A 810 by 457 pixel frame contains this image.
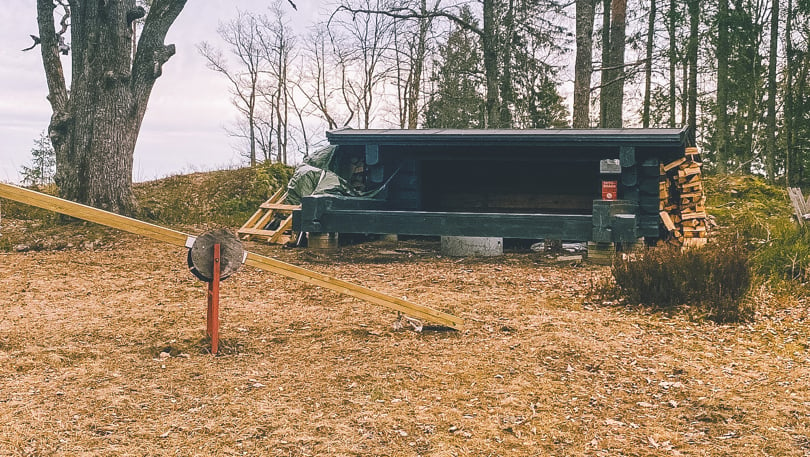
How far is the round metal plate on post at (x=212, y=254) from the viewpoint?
14.0ft

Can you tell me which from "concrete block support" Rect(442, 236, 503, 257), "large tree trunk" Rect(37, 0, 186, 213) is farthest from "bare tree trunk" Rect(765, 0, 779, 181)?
"large tree trunk" Rect(37, 0, 186, 213)

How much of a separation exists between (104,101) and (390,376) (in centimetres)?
813

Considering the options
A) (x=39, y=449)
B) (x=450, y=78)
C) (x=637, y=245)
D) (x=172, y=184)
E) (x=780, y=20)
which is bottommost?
(x=39, y=449)

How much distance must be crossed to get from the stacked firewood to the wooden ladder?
20.3 ft

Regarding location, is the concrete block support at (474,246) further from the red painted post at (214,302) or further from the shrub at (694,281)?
the red painted post at (214,302)

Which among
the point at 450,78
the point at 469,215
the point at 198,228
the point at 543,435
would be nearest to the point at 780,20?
the point at 450,78

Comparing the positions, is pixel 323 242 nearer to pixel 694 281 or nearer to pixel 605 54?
pixel 694 281

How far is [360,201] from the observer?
33.0 ft

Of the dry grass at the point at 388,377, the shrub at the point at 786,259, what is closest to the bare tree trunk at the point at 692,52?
the shrub at the point at 786,259

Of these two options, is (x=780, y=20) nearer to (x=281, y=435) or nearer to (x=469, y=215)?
(x=469, y=215)

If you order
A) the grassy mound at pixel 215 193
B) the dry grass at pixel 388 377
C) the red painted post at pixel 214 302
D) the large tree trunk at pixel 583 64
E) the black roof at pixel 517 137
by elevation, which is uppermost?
the large tree trunk at pixel 583 64

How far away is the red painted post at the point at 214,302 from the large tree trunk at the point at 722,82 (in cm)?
1677

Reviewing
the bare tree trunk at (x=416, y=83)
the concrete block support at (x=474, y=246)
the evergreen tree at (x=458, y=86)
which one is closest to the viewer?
the concrete block support at (x=474, y=246)

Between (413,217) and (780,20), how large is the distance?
52.6ft
